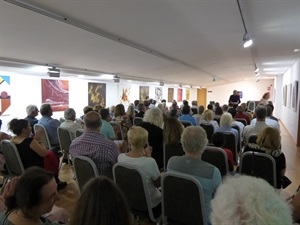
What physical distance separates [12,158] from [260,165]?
2.66 meters

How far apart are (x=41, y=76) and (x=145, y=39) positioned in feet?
11.2

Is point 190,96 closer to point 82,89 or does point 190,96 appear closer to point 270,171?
point 82,89

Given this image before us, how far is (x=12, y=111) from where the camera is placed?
5.74 meters

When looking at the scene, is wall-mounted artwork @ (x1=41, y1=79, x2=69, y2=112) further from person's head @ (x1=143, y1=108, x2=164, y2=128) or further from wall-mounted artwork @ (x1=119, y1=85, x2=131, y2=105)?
person's head @ (x1=143, y1=108, x2=164, y2=128)

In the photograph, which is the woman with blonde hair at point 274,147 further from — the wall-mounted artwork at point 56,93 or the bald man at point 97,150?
the wall-mounted artwork at point 56,93

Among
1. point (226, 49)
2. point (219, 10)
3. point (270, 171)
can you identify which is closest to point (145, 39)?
point (219, 10)

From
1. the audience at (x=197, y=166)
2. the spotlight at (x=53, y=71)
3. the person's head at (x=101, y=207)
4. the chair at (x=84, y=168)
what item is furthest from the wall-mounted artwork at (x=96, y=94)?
the person's head at (x=101, y=207)

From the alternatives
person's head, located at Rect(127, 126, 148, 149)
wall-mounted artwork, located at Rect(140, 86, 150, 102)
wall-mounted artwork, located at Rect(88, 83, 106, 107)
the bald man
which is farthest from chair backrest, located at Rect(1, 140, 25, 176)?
wall-mounted artwork, located at Rect(140, 86, 150, 102)

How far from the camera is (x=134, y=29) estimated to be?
3707 millimetres

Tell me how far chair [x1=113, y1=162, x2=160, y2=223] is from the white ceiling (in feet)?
5.74

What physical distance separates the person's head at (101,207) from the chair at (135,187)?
106 centimetres

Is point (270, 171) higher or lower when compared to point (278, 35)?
lower

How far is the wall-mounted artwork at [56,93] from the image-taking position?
6.65 m

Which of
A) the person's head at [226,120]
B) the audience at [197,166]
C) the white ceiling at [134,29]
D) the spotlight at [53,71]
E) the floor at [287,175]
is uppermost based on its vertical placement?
the white ceiling at [134,29]
